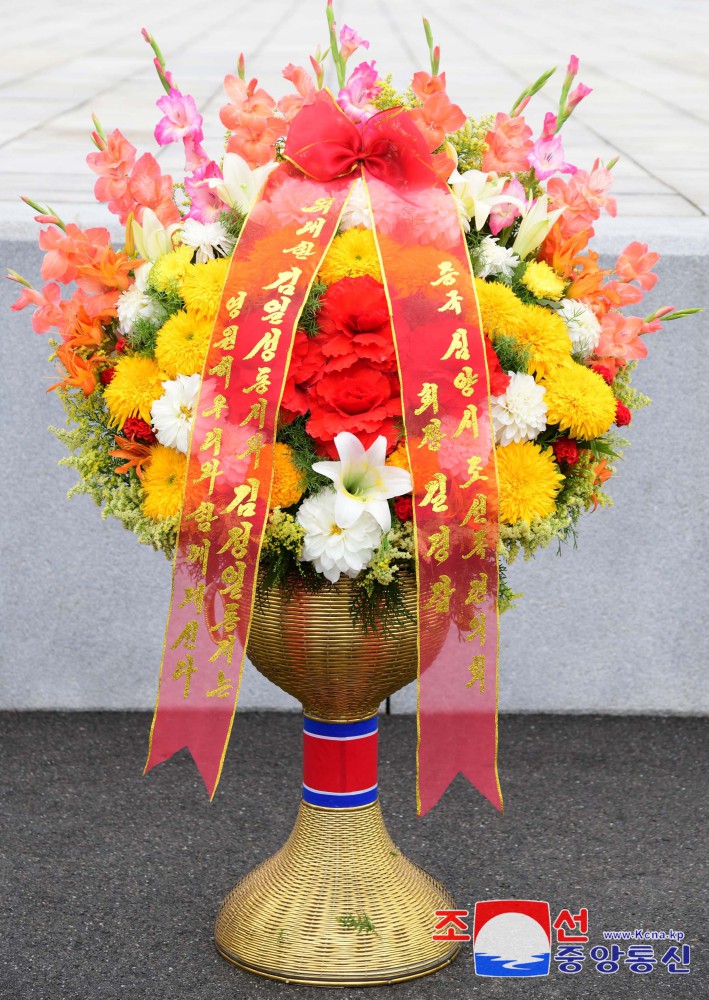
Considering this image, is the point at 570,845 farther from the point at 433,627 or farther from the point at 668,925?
the point at 433,627

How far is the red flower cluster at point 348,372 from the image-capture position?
1932 mm

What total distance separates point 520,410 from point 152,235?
65 centimetres

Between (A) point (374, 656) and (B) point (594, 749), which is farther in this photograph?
(B) point (594, 749)

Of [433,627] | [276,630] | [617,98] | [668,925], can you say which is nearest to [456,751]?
[433,627]

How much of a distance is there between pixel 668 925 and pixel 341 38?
168cm

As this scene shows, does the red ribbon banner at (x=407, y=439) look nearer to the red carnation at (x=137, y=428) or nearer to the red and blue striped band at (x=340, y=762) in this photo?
the red carnation at (x=137, y=428)

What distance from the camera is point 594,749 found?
3.38m

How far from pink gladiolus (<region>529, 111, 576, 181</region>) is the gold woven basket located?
2.29 ft

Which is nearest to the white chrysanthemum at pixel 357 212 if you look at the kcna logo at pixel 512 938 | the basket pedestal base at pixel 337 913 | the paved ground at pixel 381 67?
the basket pedestal base at pixel 337 913

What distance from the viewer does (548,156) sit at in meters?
2.12

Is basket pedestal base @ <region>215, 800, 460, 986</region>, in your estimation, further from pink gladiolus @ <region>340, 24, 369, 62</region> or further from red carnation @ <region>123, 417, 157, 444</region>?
pink gladiolus @ <region>340, 24, 369, 62</region>

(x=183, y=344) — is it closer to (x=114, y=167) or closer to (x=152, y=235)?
(x=152, y=235)

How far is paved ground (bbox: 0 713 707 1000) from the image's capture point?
2.26m

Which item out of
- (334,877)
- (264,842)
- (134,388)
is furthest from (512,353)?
(264,842)
